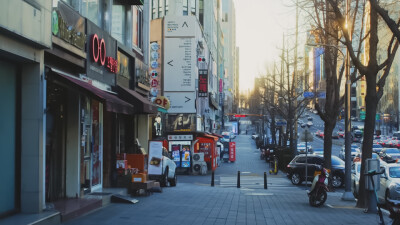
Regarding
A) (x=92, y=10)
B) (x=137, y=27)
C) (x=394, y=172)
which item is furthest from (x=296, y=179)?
(x=92, y=10)

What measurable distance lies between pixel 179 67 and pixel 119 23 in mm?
26177

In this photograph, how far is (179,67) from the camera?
4591 cm

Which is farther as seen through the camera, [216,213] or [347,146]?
[347,146]

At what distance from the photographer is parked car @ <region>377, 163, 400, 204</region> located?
17344mm

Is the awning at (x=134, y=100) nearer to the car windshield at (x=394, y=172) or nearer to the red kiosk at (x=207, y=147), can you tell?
the car windshield at (x=394, y=172)

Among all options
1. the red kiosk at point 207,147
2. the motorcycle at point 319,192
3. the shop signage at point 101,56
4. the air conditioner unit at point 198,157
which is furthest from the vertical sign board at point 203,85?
the motorcycle at point 319,192

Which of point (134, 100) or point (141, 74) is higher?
point (141, 74)

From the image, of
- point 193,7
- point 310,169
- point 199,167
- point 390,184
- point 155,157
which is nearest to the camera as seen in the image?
point 390,184

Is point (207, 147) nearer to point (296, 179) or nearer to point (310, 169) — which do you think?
point (296, 179)

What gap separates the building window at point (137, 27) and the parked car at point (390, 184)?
442 inches

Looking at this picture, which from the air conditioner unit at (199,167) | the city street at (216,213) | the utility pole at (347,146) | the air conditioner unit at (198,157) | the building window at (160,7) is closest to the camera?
the city street at (216,213)

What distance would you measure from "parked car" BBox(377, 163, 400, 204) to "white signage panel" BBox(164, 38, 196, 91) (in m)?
27.5

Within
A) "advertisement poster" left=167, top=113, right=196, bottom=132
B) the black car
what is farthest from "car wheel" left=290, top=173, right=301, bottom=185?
"advertisement poster" left=167, top=113, right=196, bottom=132

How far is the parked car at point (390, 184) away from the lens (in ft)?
56.9
